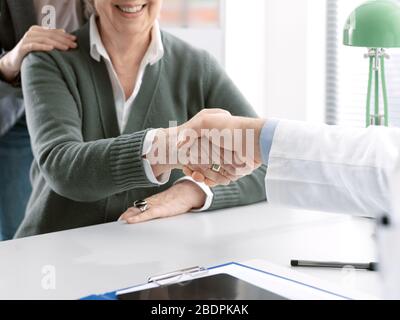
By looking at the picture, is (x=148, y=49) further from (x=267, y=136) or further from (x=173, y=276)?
(x=173, y=276)

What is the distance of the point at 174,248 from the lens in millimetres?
1230

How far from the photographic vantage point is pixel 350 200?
109 centimetres

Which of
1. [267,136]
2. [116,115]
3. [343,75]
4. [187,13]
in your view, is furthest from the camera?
[343,75]

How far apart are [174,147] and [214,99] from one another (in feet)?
1.31

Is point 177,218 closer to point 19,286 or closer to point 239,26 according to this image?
point 19,286

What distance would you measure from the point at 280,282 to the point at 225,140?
41 centimetres

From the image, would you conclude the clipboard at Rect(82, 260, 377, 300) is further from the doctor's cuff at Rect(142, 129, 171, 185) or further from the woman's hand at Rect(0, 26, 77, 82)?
the woman's hand at Rect(0, 26, 77, 82)

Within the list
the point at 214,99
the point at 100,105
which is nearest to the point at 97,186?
the point at 100,105

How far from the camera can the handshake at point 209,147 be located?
1.31 metres

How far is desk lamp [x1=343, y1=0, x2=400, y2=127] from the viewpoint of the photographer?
150 centimetres

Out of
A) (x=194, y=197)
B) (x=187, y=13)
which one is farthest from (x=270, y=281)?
(x=187, y=13)

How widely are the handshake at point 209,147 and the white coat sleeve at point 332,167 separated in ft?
0.43

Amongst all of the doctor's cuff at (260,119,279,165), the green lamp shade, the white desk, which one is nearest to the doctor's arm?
the doctor's cuff at (260,119,279,165)

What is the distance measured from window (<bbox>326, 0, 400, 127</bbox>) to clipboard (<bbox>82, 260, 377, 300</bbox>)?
5.61 feet
